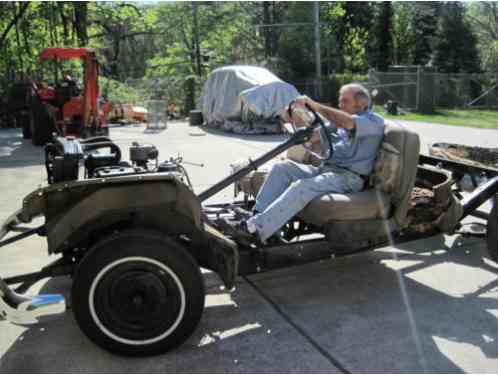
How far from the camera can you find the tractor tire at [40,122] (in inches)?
505

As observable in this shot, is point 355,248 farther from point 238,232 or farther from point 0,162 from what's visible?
point 0,162

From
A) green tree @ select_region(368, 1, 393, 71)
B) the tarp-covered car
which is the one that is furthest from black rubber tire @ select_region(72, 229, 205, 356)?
green tree @ select_region(368, 1, 393, 71)

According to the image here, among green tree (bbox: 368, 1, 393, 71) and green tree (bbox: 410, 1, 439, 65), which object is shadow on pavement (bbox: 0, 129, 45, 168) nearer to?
green tree (bbox: 368, 1, 393, 71)

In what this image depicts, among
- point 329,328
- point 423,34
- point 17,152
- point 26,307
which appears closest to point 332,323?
point 329,328

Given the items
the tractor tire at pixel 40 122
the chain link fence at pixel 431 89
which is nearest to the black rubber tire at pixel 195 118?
the tractor tire at pixel 40 122

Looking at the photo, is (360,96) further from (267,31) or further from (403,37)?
(403,37)

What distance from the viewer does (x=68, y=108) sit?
1345 cm

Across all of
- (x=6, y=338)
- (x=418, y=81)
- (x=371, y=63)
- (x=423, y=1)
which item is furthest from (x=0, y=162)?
(x=423, y=1)

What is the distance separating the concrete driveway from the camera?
10.1 ft

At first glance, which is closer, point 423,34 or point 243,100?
point 243,100

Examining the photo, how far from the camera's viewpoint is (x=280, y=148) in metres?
4.03

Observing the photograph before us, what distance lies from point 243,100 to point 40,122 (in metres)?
5.44

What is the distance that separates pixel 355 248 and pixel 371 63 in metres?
36.1

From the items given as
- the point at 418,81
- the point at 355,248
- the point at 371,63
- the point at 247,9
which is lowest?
the point at 355,248
